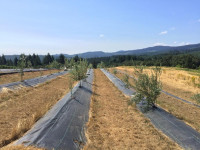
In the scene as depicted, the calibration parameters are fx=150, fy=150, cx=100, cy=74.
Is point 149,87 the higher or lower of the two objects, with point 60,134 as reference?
higher

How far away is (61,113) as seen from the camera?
9758 millimetres

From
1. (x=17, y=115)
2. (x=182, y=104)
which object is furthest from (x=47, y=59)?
(x=182, y=104)

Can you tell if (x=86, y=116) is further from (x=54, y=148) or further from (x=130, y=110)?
(x=54, y=148)

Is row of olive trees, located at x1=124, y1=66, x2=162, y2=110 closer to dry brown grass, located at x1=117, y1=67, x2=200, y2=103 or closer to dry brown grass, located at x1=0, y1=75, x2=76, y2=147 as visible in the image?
dry brown grass, located at x1=0, y1=75, x2=76, y2=147

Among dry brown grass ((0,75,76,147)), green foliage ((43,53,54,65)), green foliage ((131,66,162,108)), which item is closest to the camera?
dry brown grass ((0,75,76,147))

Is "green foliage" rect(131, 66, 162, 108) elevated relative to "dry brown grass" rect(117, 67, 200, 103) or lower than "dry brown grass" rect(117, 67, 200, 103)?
elevated

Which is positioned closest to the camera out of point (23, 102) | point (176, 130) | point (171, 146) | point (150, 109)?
point (171, 146)

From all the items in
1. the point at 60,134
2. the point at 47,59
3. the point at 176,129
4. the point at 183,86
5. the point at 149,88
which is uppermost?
the point at 47,59

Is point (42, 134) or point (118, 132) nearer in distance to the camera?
point (42, 134)

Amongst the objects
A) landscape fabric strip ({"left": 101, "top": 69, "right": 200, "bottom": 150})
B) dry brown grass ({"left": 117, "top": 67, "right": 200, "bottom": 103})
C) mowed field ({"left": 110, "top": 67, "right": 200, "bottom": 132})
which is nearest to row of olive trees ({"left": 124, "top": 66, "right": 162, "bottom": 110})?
landscape fabric strip ({"left": 101, "top": 69, "right": 200, "bottom": 150})

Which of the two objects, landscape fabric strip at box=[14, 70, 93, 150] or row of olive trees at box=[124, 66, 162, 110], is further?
row of olive trees at box=[124, 66, 162, 110]

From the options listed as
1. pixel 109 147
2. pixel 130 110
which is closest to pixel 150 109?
pixel 130 110

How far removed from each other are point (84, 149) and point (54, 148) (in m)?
1.20

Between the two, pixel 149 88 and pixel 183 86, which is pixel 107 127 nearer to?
pixel 149 88
